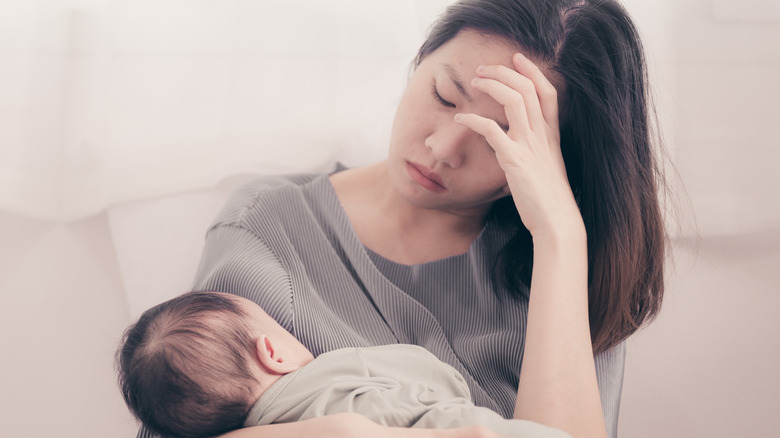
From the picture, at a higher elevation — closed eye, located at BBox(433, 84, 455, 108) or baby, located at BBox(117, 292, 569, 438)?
closed eye, located at BBox(433, 84, 455, 108)

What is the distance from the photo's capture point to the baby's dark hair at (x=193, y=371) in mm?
992

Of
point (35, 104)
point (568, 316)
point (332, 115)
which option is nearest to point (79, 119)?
point (35, 104)

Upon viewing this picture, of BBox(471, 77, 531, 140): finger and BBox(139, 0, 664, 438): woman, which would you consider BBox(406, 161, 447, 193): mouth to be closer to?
BBox(139, 0, 664, 438): woman

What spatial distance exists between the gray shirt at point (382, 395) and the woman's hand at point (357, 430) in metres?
0.05

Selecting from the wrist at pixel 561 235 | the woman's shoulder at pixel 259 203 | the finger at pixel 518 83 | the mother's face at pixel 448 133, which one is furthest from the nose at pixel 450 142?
the woman's shoulder at pixel 259 203

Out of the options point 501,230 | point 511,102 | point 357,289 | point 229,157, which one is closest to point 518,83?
point 511,102

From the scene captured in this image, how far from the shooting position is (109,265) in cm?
185

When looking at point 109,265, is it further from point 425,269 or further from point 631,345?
point 631,345

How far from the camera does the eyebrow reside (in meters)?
1.23

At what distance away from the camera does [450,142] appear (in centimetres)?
122

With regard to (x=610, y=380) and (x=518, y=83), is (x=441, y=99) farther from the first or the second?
(x=610, y=380)

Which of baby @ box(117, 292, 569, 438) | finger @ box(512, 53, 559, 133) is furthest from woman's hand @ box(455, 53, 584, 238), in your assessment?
baby @ box(117, 292, 569, 438)

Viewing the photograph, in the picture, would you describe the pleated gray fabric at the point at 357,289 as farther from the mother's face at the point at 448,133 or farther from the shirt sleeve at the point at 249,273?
the mother's face at the point at 448,133

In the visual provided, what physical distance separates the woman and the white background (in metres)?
0.46
